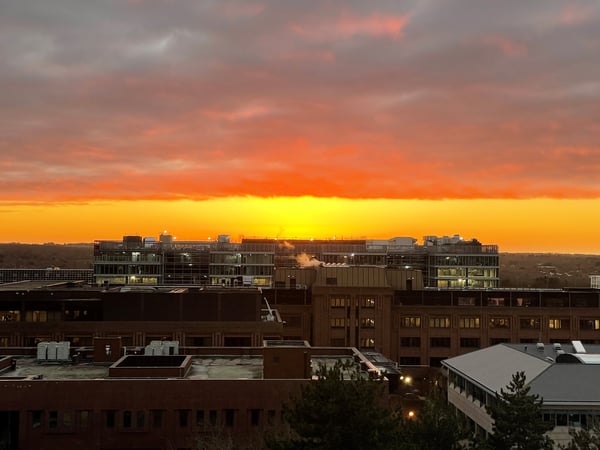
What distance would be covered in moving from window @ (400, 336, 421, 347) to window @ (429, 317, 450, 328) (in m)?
3.33

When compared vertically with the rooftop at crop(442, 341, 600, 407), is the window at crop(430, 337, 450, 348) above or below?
below

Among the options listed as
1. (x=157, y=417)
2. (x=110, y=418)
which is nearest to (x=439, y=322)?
(x=157, y=417)

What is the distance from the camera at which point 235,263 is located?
17688 centimetres

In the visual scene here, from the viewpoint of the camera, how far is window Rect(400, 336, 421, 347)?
10612 centimetres

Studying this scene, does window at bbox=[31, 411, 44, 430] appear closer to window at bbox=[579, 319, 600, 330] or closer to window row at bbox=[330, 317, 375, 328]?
window row at bbox=[330, 317, 375, 328]

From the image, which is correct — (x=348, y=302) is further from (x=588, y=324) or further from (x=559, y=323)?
(x=588, y=324)

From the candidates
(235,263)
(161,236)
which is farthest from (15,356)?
(161,236)

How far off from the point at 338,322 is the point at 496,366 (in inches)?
1697

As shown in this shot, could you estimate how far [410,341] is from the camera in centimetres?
10638

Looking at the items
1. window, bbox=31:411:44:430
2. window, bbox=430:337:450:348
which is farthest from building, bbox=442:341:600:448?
window, bbox=31:411:44:430

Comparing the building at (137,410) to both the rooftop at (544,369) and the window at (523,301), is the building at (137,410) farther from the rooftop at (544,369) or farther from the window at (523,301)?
the window at (523,301)

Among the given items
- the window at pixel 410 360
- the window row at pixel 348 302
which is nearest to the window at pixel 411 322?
the window at pixel 410 360

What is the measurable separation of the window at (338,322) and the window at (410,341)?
10.4 meters

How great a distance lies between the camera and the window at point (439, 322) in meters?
107
